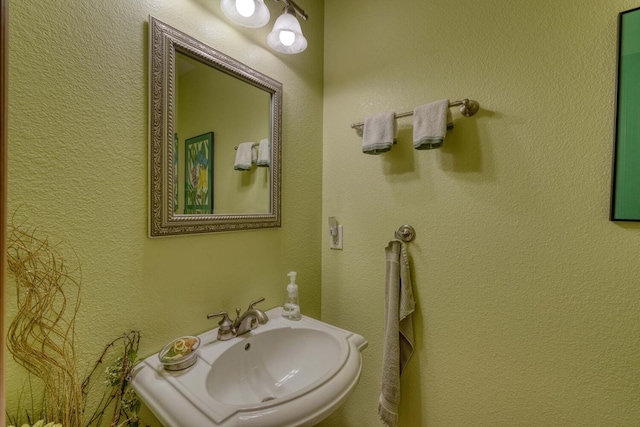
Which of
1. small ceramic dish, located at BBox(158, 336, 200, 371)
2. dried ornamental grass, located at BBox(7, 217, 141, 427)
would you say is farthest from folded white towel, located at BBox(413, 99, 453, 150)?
dried ornamental grass, located at BBox(7, 217, 141, 427)

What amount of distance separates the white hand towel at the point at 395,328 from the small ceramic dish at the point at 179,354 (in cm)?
74

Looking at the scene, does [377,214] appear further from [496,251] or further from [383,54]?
[383,54]

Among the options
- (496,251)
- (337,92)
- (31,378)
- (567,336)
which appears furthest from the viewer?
(337,92)

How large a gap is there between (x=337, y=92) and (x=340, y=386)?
4.17ft

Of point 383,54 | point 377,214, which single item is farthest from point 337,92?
point 377,214

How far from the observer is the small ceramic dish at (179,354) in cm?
71

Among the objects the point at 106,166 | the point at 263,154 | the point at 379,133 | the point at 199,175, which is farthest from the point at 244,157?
the point at 379,133

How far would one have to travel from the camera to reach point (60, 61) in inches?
24.7

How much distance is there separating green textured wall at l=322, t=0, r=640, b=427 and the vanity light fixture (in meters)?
0.35

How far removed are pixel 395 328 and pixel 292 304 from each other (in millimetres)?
447

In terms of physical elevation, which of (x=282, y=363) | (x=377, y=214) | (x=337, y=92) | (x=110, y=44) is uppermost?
(x=337, y=92)

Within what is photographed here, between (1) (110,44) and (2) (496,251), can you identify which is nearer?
(1) (110,44)

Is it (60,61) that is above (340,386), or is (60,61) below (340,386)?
above

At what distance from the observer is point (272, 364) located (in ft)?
3.16
